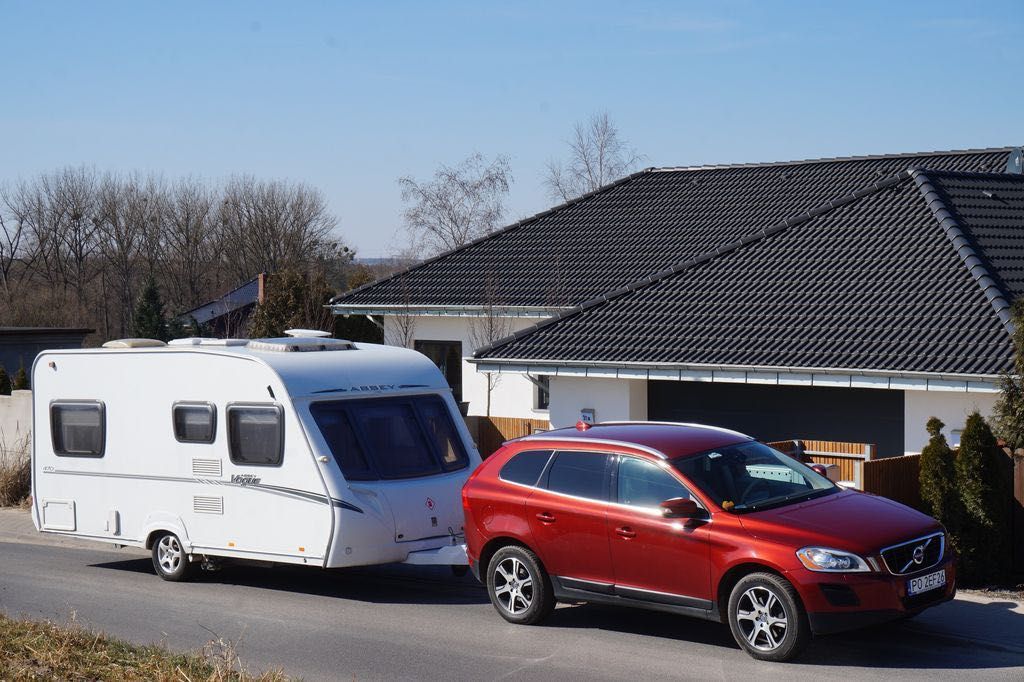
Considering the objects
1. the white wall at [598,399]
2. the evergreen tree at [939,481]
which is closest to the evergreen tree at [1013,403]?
the evergreen tree at [939,481]

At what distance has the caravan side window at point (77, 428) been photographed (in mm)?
14617

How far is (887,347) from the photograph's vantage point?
15.6 m

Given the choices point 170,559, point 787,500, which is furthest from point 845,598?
point 170,559

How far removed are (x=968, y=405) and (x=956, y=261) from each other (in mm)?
3007

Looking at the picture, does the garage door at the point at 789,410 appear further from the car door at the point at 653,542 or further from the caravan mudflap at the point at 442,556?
the car door at the point at 653,542

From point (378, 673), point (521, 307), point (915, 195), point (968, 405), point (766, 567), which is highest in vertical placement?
point (915, 195)

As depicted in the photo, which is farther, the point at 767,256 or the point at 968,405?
the point at 767,256

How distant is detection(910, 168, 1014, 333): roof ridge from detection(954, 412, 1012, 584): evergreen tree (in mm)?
2313

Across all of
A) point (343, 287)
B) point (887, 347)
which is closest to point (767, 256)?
point (887, 347)

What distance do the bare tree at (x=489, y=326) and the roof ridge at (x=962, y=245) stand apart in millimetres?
8491

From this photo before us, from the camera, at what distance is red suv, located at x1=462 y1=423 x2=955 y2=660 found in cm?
921

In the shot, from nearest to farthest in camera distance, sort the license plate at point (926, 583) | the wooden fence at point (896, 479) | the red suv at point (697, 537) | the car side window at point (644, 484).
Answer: the red suv at point (697, 537), the license plate at point (926, 583), the car side window at point (644, 484), the wooden fence at point (896, 479)

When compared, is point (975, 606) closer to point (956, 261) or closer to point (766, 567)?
point (766, 567)

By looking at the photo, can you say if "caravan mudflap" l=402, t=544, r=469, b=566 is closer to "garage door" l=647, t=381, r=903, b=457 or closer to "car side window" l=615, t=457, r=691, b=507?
"car side window" l=615, t=457, r=691, b=507
